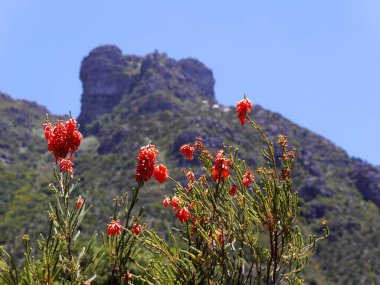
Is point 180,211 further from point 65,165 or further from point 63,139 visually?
point 63,139

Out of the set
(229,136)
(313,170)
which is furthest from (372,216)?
(229,136)

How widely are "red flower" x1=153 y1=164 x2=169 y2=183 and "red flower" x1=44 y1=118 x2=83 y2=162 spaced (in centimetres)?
109

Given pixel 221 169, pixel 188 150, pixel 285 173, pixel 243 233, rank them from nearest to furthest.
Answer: pixel 285 173, pixel 243 233, pixel 221 169, pixel 188 150

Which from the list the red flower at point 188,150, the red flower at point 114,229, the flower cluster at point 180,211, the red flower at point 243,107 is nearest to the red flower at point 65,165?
the red flower at point 114,229

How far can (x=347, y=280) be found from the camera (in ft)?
389

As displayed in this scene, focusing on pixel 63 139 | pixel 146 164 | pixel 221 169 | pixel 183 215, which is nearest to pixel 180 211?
pixel 183 215

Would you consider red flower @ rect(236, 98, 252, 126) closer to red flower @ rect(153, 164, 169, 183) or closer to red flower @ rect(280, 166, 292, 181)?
red flower @ rect(280, 166, 292, 181)

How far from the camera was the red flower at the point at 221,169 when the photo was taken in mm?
6504

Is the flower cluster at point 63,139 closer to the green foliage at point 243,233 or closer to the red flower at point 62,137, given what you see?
the red flower at point 62,137

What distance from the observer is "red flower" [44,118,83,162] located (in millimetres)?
6398

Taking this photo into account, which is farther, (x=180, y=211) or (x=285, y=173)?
(x=180, y=211)

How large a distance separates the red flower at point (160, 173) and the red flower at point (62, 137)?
1093mm

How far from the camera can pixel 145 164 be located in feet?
20.6

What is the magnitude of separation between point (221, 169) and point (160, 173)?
2.70ft
